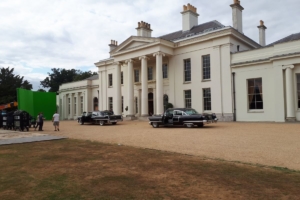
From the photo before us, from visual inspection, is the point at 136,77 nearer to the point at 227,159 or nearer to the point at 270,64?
the point at 270,64

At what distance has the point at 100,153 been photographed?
8984mm

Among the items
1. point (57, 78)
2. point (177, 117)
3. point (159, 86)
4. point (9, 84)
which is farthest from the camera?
point (57, 78)

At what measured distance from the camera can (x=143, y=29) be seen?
1460 inches

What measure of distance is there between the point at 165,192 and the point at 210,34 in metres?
24.8

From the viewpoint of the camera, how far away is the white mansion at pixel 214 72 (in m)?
22.7

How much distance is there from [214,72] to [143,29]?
14.4m

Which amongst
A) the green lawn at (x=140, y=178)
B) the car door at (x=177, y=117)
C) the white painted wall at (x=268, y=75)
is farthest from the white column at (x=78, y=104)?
the green lawn at (x=140, y=178)

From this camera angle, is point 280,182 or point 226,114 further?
point 226,114

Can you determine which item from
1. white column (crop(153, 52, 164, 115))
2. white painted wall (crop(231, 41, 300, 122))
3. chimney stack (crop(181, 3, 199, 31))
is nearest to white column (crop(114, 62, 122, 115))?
white column (crop(153, 52, 164, 115))

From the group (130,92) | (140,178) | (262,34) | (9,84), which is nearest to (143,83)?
(130,92)

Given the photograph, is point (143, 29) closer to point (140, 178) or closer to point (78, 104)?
point (78, 104)

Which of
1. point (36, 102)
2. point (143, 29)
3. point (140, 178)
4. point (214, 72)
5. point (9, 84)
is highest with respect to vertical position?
point (143, 29)

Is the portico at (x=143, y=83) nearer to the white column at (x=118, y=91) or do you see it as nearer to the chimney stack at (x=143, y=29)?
the white column at (x=118, y=91)

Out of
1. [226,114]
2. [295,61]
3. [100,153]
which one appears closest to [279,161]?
[100,153]
